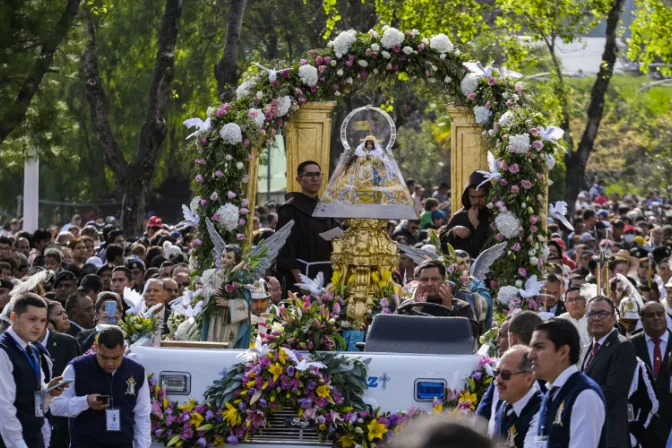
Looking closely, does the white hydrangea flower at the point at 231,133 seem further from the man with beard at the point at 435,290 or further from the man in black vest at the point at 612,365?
the man in black vest at the point at 612,365

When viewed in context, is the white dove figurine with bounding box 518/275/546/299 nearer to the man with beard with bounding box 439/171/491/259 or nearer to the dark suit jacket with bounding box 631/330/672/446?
the man with beard with bounding box 439/171/491/259

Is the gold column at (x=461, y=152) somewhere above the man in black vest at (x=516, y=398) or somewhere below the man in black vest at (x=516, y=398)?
above

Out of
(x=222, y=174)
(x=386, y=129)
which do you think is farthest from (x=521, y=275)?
(x=222, y=174)

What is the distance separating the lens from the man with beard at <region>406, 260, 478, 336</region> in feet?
36.4

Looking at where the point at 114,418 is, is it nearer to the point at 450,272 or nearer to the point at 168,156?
the point at 450,272

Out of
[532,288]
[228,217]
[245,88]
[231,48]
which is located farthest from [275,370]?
[231,48]

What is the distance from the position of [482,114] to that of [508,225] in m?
1.16

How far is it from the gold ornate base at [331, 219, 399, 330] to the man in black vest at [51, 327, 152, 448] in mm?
3723

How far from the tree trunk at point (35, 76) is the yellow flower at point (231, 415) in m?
6.96

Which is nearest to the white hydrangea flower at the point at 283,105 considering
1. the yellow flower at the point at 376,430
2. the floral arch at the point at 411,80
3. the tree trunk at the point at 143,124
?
the floral arch at the point at 411,80

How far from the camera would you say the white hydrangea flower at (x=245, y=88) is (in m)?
14.2

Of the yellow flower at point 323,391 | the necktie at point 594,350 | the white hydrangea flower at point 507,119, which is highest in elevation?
the white hydrangea flower at point 507,119

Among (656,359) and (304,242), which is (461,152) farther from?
(656,359)

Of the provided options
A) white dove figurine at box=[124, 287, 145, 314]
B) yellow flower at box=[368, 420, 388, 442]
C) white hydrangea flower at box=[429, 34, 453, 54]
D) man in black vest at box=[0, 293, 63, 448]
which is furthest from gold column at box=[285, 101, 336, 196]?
man in black vest at box=[0, 293, 63, 448]
